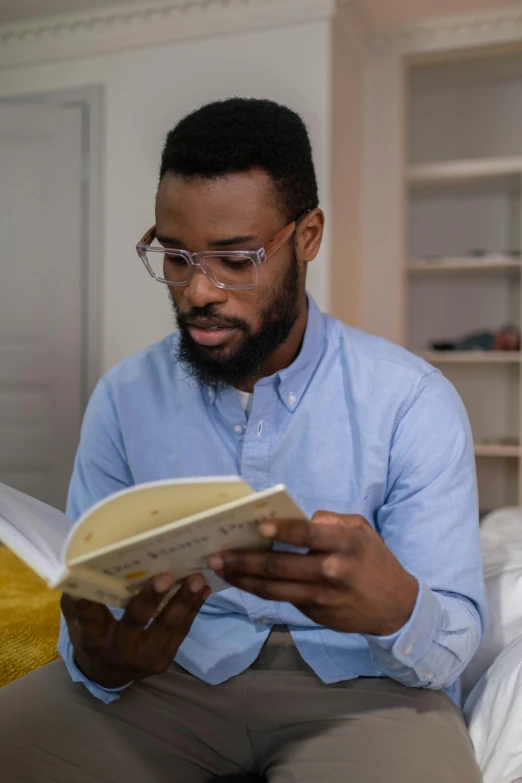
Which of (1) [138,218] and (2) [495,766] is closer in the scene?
(2) [495,766]

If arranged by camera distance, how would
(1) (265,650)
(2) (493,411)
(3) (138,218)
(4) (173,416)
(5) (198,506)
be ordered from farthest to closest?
(2) (493,411) → (3) (138,218) → (4) (173,416) → (1) (265,650) → (5) (198,506)

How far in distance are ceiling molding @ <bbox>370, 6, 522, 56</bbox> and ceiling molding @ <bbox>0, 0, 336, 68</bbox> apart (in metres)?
0.55

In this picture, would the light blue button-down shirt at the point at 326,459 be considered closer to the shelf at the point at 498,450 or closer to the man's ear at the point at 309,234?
the man's ear at the point at 309,234

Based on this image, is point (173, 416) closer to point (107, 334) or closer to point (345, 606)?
point (345, 606)

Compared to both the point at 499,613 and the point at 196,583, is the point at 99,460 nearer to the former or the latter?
the point at 196,583

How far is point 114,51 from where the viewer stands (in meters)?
3.41

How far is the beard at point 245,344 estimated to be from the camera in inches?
41.3

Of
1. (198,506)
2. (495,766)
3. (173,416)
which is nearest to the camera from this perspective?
(198,506)

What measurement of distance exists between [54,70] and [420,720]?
342cm

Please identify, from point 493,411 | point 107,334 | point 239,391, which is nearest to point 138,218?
point 107,334

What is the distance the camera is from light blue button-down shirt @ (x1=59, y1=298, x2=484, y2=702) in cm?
94

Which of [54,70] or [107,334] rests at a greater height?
[54,70]

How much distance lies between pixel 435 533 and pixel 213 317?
1.28 ft

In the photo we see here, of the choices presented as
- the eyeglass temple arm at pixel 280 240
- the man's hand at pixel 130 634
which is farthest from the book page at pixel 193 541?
the eyeglass temple arm at pixel 280 240
